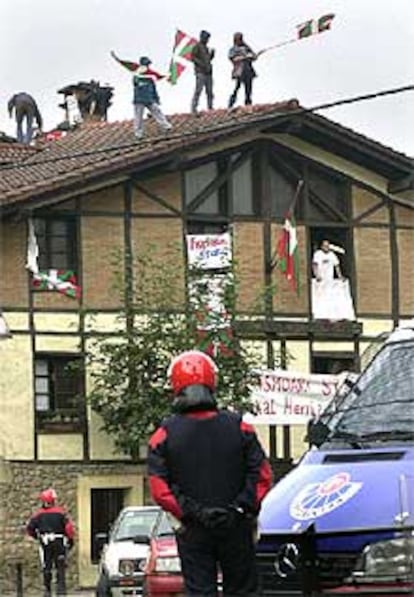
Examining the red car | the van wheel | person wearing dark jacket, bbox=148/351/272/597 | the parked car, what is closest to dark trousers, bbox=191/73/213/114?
the parked car

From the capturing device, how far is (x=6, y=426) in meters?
35.2

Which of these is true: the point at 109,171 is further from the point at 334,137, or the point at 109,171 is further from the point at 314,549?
the point at 314,549

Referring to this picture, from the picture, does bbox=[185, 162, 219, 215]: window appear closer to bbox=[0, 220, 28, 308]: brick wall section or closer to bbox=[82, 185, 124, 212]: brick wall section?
bbox=[82, 185, 124, 212]: brick wall section

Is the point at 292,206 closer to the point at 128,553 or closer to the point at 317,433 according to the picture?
the point at 128,553

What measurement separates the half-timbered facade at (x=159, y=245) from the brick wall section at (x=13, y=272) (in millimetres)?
27

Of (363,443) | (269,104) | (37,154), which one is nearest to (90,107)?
(37,154)

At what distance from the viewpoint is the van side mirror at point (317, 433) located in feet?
37.7

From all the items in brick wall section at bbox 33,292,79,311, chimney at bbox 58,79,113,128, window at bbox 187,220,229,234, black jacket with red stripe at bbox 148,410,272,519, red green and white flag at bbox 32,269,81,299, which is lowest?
black jacket with red stripe at bbox 148,410,272,519

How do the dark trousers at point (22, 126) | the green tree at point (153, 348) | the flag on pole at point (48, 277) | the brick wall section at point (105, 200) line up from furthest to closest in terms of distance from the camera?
the dark trousers at point (22, 126) → the brick wall section at point (105, 200) → the flag on pole at point (48, 277) → the green tree at point (153, 348)

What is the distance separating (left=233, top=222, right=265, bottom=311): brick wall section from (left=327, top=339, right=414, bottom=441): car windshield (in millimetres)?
25354

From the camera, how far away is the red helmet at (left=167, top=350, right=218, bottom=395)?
972 centimetres

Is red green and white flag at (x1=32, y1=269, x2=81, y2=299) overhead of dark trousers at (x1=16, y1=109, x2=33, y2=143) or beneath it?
beneath

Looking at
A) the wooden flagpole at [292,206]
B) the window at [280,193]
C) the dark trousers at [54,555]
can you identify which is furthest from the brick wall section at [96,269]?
the dark trousers at [54,555]

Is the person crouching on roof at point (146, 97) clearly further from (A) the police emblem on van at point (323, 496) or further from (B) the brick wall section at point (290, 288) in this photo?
(A) the police emblem on van at point (323, 496)
